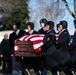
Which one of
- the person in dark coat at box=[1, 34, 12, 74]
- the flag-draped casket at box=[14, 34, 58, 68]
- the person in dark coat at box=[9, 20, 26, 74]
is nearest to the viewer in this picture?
the flag-draped casket at box=[14, 34, 58, 68]

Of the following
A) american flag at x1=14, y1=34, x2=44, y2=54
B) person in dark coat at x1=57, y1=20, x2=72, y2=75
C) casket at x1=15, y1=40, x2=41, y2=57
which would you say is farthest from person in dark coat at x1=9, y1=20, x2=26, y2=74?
person in dark coat at x1=57, y1=20, x2=72, y2=75

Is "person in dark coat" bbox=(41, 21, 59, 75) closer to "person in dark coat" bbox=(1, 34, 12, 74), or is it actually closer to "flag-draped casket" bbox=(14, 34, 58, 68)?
"flag-draped casket" bbox=(14, 34, 58, 68)

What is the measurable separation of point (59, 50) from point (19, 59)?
1453mm

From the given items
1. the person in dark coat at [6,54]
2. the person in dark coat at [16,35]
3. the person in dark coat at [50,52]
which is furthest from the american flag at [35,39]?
the person in dark coat at [6,54]

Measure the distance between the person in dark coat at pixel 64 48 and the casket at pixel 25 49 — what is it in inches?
28.3

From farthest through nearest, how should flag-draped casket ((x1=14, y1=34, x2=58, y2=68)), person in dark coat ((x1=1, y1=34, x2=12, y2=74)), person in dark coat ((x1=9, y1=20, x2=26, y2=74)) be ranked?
1. person in dark coat ((x1=1, y1=34, x2=12, y2=74))
2. person in dark coat ((x1=9, y1=20, x2=26, y2=74))
3. flag-draped casket ((x1=14, y1=34, x2=58, y2=68))

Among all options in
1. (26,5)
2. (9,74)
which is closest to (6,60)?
(9,74)

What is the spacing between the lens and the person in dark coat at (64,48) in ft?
39.7

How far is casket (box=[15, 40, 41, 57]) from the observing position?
1270 cm

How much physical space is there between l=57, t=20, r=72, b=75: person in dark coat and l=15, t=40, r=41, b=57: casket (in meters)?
0.72

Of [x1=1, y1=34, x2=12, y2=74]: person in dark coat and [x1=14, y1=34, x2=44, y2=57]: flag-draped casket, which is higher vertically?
[x1=14, y1=34, x2=44, y2=57]: flag-draped casket

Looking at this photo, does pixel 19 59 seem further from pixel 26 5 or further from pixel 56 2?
pixel 26 5

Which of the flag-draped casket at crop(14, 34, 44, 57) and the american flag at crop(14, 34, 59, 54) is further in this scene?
the american flag at crop(14, 34, 59, 54)

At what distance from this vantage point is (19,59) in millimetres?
13180
